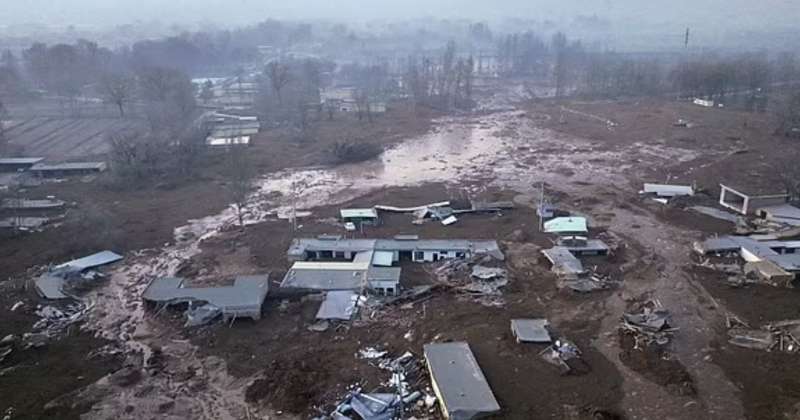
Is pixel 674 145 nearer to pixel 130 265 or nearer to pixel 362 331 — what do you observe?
pixel 362 331

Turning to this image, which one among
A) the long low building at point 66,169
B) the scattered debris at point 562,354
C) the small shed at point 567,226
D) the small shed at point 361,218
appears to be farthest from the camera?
the long low building at point 66,169

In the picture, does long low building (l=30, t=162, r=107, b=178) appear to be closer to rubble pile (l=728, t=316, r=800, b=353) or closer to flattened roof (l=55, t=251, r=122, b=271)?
flattened roof (l=55, t=251, r=122, b=271)

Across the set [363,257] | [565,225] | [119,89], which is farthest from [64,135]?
[565,225]

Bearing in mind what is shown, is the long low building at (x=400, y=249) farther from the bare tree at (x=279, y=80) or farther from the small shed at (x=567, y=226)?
the bare tree at (x=279, y=80)

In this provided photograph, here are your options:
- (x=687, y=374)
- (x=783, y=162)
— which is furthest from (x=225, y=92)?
(x=687, y=374)

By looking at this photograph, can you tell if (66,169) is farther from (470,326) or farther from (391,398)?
(391,398)

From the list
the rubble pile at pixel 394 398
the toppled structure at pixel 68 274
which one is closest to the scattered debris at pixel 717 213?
the rubble pile at pixel 394 398

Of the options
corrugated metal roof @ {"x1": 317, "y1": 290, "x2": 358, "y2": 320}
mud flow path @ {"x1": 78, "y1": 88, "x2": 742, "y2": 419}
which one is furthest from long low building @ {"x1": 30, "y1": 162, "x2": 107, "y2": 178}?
corrugated metal roof @ {"x1": 317, "y1": 290, "x2": 358, "y2": 320}
